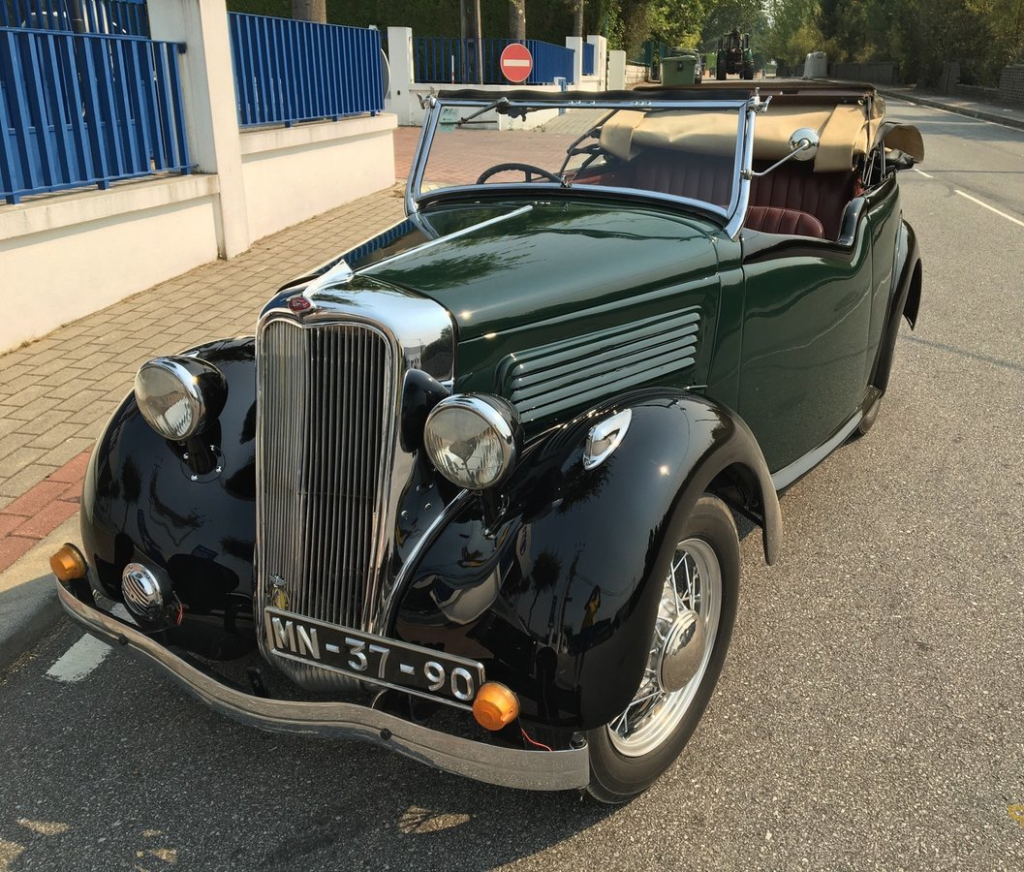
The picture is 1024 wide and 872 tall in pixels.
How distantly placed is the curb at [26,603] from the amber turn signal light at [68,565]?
63 cm

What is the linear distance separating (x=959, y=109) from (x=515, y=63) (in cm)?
1990

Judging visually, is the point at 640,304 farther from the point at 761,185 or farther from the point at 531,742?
the point at 761,185

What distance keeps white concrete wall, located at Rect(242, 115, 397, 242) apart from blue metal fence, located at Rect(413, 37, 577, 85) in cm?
982

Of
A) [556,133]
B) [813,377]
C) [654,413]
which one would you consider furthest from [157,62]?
[654,413]

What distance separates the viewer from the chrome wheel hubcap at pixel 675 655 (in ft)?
7.55

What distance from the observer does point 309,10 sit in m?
12.2

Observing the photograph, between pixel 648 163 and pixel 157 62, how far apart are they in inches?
209

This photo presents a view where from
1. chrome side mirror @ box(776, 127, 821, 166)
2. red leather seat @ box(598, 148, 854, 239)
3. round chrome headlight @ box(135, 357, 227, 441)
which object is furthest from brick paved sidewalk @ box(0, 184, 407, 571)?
chrome side mirror @ box(776, 127, 821, 166)

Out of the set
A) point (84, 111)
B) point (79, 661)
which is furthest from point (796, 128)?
point (84, 111)

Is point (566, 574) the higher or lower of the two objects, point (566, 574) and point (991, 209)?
the higher

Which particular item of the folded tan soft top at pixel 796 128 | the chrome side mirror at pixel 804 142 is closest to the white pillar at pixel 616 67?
the folded tan soft top at pixel 796 128

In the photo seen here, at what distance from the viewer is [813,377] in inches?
137

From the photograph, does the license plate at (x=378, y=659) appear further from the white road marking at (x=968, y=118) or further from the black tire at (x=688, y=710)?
the white road marking at (x=968, y=118)

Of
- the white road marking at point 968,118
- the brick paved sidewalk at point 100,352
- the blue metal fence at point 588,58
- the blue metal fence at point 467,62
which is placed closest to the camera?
the brick paved sidewalk at point 100,352
